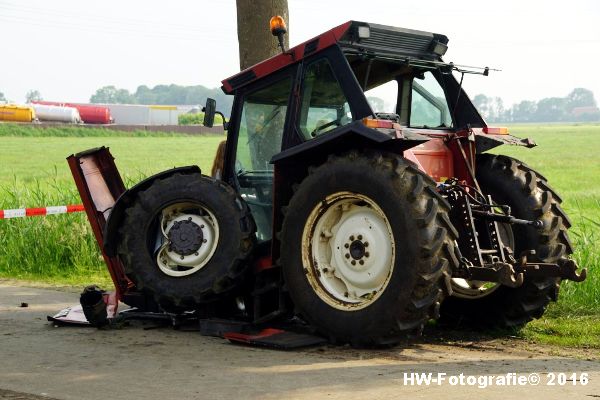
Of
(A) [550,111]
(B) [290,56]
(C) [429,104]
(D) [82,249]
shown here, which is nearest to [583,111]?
(A) [550,111]

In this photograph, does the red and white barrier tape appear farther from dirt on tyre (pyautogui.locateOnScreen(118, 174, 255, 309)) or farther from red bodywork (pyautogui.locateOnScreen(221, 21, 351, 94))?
red bodywork (pyautogui.locateOnScreen(221, 21, 351, 94))

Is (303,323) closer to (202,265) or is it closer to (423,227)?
(202,265)

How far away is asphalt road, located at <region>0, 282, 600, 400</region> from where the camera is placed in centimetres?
547

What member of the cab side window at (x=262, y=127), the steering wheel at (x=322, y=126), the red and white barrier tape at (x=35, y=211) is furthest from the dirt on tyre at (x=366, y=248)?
the red and white barrier tape at (x=35, y=211)

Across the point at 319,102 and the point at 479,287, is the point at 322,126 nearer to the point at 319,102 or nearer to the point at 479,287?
the point at 319,102

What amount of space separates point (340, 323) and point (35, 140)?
4609 cm

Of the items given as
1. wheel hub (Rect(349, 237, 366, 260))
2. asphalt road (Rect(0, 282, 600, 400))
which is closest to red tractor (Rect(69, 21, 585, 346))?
wheel hub (Rect(349, 237, 366, 260))

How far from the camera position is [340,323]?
22.3 feet

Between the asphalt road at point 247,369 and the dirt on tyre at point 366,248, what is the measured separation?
0.84 ft

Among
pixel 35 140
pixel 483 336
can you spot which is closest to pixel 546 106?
pixel 35 140

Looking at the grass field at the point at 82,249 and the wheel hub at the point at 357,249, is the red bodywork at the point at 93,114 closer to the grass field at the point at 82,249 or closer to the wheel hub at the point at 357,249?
the grass field at the point at 82,249

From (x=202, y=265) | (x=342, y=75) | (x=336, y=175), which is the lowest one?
(x=202, y=265)

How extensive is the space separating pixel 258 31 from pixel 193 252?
4083 millimetres

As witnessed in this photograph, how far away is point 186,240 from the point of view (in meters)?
7.59
